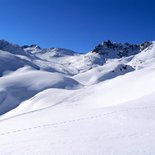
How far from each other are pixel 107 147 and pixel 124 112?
6.30 meters

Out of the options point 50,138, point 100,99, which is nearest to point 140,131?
point 50,138

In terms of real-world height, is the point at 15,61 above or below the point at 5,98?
above

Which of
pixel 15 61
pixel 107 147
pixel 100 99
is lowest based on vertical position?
pixel 107 147

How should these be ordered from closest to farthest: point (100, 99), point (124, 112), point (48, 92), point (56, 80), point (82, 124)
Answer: point (82, 124) → point (124, 112) → point (100, 99) → point (48, 92) → point (56, 80)

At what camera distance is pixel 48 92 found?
52812 mm

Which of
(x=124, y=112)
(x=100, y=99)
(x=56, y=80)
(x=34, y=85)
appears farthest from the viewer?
(x=56, y=80)

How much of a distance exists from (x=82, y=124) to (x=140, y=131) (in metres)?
3.19

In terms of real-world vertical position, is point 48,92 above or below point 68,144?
above

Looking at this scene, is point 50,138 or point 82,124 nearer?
point 50,138

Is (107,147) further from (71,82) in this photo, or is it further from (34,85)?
(71,82)

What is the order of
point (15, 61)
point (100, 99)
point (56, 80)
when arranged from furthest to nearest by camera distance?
point (15, 61)
point (56, 80)
point (100, 99)

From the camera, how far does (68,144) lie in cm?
973

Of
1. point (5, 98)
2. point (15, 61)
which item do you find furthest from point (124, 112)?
point (15, 61)

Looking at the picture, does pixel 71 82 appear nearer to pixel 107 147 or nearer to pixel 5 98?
pixel 5 98
